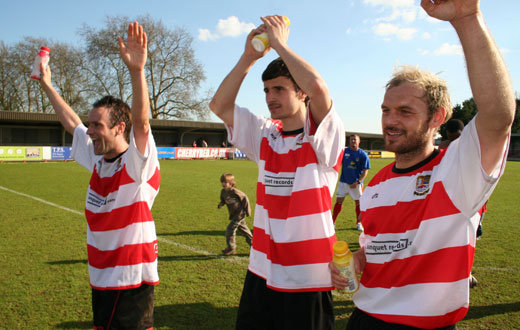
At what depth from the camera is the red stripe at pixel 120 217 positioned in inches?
99.8

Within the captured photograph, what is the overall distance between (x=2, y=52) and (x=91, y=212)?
165 feet

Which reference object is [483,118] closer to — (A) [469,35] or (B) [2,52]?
(A) [469,35]

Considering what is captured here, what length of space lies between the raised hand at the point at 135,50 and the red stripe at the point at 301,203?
1.26 m

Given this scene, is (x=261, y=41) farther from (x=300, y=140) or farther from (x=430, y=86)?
(x=430, y=86)

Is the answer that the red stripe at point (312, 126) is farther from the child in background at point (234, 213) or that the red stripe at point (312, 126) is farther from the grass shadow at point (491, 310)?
the child in background at point (234, 213)

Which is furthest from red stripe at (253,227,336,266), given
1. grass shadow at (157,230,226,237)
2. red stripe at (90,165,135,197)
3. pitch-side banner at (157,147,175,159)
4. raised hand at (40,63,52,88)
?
pitch-side banner at (157,147,175,159)

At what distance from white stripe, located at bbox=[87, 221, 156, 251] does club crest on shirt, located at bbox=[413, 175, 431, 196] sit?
1846 millimetres

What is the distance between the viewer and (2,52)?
41500 millimetres

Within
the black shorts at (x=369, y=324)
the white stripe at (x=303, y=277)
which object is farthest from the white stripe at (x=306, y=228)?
the black shorts at (x=369, y=324)

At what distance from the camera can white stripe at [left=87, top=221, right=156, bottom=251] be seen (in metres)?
2.52

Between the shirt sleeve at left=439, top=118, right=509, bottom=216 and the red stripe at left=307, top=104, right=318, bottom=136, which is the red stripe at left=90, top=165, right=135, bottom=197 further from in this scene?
the shirt sleeve at left=439, top=118, right=509, bottom=216

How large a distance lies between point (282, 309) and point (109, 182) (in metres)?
1.55

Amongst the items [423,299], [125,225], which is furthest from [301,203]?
[125,225]

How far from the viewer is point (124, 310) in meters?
2.47
